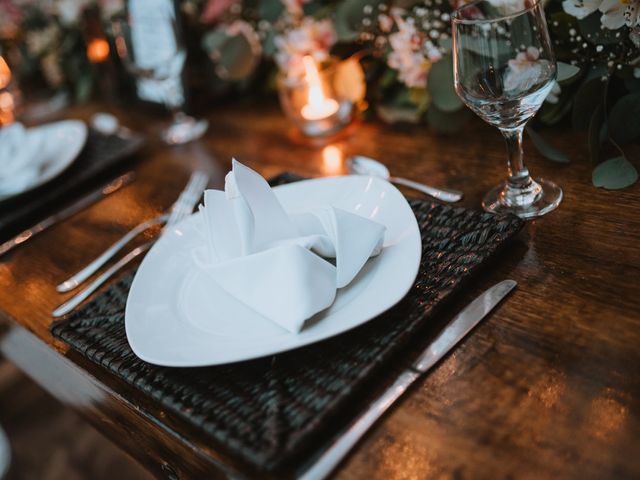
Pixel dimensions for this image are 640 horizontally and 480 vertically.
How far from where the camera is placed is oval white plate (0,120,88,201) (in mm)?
1110

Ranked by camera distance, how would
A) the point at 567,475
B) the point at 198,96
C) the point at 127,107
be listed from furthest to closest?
1. the point at 127,107
2. the point at 198,96
3. the point at 567,475

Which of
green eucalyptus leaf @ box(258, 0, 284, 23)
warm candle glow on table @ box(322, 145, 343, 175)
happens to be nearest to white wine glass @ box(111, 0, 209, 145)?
green eucalyptus leaf @ box(258, 0, 284, 23)

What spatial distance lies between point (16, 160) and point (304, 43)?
0.55 m

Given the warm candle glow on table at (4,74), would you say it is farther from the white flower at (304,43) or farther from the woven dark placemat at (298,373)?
the woven dark placemat at (298,373)

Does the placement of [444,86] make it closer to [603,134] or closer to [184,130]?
[603,134]

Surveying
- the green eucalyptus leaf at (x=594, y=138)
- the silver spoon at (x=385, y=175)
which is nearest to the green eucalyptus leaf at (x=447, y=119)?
the silver spoon at (x=385, y=175)

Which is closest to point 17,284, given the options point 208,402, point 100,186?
point 100,186

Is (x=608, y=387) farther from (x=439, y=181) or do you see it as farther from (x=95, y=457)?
(x=95, y=457)

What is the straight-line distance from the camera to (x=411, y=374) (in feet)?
1.65

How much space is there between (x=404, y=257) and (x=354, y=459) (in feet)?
0.60

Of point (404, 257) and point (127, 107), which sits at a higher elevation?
point (404, 257)

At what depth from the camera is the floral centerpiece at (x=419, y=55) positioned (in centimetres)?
72

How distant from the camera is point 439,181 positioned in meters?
0.82

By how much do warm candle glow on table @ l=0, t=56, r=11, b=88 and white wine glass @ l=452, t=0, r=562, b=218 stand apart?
4.94 ft
